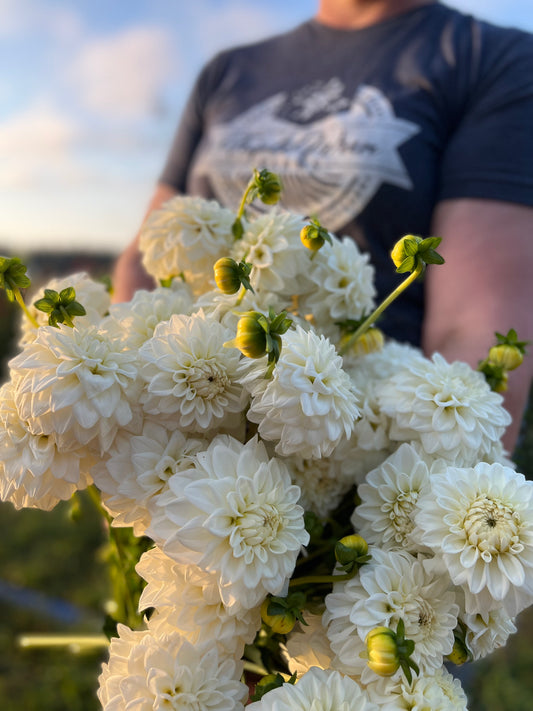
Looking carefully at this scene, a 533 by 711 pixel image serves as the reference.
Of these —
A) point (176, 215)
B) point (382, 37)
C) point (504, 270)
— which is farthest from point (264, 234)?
point (382, 37)

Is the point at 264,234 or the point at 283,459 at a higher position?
the point at 264,234

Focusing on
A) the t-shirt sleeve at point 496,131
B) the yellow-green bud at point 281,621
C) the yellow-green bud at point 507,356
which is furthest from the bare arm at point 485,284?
the yellow-green bud at point 281,621

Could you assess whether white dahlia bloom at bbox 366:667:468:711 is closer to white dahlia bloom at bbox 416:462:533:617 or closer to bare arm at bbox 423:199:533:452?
white dahlia bloom at bbox 416:462:533:617

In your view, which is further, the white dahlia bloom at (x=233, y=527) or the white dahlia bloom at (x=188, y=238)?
the white dahlia bloom at (x=188, y=238)

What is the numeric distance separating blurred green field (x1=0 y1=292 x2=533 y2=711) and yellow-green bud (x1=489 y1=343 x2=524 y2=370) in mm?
946

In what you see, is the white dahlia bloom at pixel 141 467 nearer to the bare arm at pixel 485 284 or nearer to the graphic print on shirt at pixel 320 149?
the bare arm at pixel 485 284

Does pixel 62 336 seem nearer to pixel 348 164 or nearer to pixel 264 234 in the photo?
pixel 264 234

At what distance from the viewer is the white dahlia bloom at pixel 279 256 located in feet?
1.56

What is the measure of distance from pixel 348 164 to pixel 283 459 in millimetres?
580

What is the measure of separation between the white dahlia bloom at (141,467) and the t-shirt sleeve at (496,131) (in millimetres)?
604

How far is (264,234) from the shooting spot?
19.2 inches

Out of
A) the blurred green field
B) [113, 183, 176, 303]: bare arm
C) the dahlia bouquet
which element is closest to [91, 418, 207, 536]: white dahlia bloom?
the dahlia bouquet

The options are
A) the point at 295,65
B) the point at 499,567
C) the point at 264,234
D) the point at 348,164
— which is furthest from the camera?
the point at 295,65

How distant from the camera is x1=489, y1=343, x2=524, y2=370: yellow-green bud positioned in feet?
1.62
